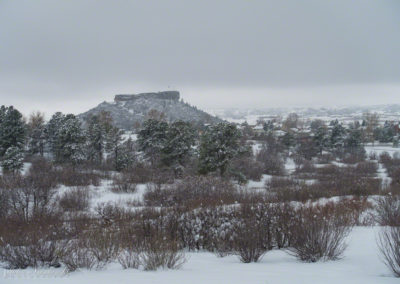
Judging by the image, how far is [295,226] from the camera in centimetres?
705

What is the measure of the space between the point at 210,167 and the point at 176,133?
6.21m

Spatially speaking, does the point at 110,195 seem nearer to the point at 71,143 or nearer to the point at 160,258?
the point at 71,143

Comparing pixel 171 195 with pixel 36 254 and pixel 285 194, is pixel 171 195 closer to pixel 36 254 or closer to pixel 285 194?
pixel 285 194

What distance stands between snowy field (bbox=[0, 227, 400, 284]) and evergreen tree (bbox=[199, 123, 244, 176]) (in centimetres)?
2312

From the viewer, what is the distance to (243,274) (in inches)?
203

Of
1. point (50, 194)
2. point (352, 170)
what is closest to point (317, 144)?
point (352, 170)

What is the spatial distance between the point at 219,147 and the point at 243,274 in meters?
24.6

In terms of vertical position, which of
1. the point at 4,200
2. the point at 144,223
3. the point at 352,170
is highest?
the point at 144,223

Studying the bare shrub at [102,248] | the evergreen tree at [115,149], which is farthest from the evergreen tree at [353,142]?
the bare shrub at [102,248]

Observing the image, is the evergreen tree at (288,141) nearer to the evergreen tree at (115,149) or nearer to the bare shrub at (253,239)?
the evergreen tree at (115,149)

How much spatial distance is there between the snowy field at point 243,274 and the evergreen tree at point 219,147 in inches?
910

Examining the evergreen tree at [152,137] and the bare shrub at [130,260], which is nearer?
the bare shrub at [130,260]

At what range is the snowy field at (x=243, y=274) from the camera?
189 inches

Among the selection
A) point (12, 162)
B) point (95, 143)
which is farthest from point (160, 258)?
point (95, 143)
